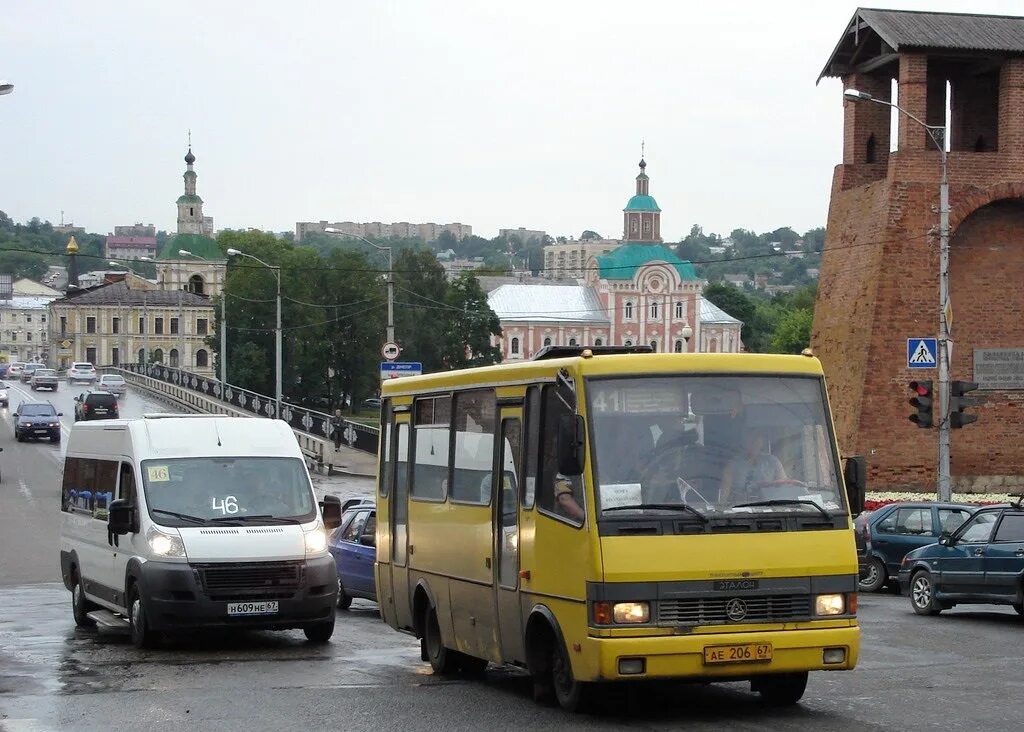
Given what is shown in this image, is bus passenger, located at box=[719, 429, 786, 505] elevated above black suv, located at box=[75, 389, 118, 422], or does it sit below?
above

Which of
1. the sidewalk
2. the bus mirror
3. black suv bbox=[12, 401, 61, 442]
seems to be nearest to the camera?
the bus mirror

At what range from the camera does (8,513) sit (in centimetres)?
4091

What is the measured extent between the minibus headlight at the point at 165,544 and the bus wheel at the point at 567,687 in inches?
215

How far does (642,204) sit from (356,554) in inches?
5473

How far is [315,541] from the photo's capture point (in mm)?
16391

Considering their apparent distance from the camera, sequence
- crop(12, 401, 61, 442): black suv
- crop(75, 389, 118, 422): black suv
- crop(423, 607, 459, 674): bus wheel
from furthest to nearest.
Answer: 1. crop(75, 389, 118, 422): black suv
2. crop(12, 401, 61, 442): black suv
3. crop(423, 607, 459, 674): bus wheel

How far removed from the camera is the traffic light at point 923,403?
27.5 meters

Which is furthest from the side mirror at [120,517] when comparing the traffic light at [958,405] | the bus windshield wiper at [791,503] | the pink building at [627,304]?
the pink building at [627,304]

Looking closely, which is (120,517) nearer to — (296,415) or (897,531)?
(897,531)

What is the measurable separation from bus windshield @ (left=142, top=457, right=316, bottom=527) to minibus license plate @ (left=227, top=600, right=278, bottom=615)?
0.90 m

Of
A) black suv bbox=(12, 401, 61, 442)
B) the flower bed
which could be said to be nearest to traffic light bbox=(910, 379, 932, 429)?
the flower bed

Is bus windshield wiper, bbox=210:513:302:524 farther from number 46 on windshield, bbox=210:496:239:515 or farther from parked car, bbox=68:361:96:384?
parked car, bbox=68:361:96:384

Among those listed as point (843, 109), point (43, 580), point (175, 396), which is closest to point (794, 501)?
point (43, 580)

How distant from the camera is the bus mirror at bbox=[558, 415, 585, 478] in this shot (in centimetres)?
1081
